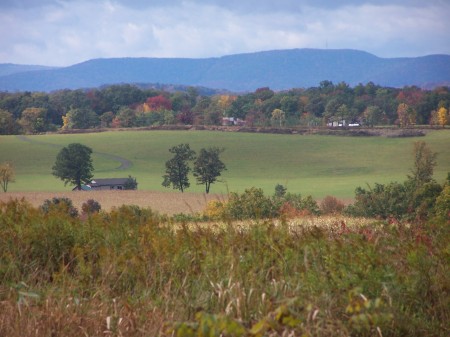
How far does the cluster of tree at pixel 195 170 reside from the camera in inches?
2331

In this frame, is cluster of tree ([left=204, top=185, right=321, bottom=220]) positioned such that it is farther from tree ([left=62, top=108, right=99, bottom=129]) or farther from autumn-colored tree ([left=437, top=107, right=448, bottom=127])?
tree ([left=62, top=108, right=99, bottom=129])

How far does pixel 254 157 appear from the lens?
73.5 metres

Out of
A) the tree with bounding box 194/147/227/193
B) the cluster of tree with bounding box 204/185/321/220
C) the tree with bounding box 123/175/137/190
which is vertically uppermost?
the cluster of tree with bounding box 204/185/321/220

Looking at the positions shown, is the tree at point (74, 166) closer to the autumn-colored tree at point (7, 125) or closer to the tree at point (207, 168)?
the tree at point (207, 168)

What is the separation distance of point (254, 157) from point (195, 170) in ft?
48.6

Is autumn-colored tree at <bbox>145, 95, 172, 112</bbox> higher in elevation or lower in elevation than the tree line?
higher

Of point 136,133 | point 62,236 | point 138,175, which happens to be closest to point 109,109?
point 136,133

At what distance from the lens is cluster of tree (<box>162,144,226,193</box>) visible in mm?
59206

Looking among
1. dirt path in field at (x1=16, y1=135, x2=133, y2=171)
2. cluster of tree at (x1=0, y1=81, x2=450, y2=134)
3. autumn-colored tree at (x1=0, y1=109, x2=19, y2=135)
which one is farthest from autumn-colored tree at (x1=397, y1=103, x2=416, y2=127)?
autumn-colored tree at (x1=0, y1=109, x2=19, y2=135)

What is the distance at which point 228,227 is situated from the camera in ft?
22.0

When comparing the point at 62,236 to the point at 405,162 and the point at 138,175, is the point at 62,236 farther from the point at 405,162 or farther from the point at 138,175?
the point at 405,162

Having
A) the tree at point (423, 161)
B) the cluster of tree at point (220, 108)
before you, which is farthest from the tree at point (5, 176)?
the tree at point (423, 161)

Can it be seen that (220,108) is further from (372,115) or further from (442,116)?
(442,116)

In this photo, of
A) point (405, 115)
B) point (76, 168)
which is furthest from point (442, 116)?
point (76, 168)
